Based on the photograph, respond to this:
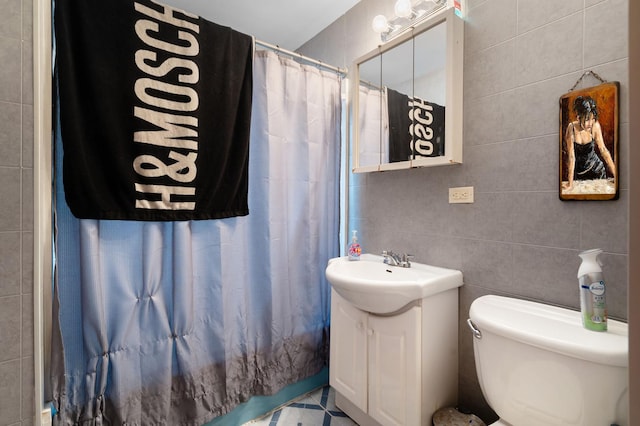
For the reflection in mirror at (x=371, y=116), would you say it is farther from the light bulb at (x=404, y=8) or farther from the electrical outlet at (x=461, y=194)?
the electrical outlet at (x=461, y=194)

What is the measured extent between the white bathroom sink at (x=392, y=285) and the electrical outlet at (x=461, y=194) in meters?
0.33

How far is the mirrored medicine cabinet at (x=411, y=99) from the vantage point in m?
1.33

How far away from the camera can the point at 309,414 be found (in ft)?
5.35

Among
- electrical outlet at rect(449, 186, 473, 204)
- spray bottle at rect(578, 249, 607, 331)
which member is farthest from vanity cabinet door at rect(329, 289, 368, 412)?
spray bottle at rect(578, 249, 607, 331)

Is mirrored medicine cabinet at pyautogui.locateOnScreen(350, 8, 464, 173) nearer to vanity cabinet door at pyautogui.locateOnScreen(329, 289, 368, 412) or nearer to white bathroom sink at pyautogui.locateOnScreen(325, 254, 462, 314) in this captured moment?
white bathroom sink at pyautogui.locateOnScreen(325, 254, 462, 314)

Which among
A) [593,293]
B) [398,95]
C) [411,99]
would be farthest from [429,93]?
[593,293]

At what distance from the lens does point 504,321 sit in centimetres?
96

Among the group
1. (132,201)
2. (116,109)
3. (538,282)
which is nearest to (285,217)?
(132,201)

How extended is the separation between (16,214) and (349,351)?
4.63ft

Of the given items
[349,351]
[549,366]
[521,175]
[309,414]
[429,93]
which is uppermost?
[429,93]

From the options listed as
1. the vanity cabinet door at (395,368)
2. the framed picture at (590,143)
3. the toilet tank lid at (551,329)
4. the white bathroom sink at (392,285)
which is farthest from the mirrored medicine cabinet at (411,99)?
the vanity cabinet door at (395,368)

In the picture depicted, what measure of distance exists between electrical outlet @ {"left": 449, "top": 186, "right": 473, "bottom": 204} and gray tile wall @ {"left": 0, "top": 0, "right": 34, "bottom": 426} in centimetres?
163

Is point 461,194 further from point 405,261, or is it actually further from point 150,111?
point 150,111

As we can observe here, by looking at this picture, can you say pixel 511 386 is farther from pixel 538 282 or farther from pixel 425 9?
pixel 425 9
